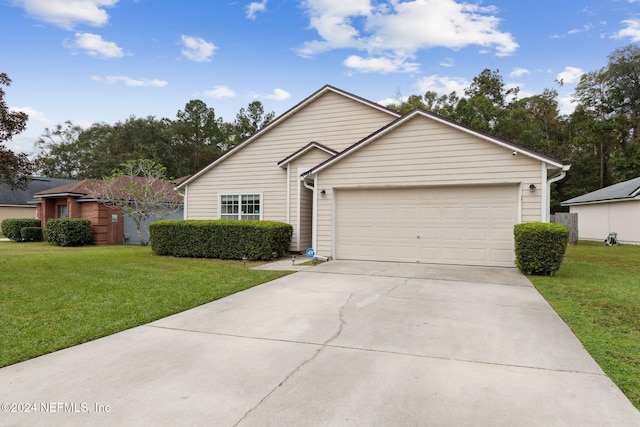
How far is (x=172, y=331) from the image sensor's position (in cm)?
460

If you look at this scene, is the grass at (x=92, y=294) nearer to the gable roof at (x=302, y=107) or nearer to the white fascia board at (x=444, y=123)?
the white fascia board at (x=444, y=123)

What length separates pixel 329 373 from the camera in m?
3.32

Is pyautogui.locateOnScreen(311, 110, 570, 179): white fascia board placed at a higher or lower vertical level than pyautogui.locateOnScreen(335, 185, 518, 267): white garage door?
higher

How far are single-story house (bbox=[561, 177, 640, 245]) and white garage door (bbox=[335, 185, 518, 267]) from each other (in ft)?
44.4

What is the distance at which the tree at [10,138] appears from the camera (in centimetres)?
856

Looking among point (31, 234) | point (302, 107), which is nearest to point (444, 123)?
point (302, 107)

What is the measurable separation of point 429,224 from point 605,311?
17.1 feet

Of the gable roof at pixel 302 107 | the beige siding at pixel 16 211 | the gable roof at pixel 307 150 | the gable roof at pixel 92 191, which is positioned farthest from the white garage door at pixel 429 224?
the beige siding at pixel 16 211

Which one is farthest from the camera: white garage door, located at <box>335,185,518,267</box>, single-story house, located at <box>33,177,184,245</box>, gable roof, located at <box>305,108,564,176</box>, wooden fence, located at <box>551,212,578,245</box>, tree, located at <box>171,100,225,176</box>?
tree, located at <box>171,100,225,176</box>

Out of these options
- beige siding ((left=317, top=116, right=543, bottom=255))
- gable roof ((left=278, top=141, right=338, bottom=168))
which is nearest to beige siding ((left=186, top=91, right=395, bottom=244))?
gable roof ((left=278, top=141, right=338, bottom=168))

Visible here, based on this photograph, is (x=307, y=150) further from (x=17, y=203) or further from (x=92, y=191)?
(x=17, y=203)

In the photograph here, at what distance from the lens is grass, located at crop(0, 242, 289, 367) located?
4375mm

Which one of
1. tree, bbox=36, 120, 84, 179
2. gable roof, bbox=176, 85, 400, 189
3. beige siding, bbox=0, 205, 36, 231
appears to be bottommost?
beige siding, bbox=0, 205, 36, 231

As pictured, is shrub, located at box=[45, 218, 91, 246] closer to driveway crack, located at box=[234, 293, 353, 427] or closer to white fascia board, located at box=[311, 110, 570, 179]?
white fascia board, located at box=[311, 110, 570, 179]
